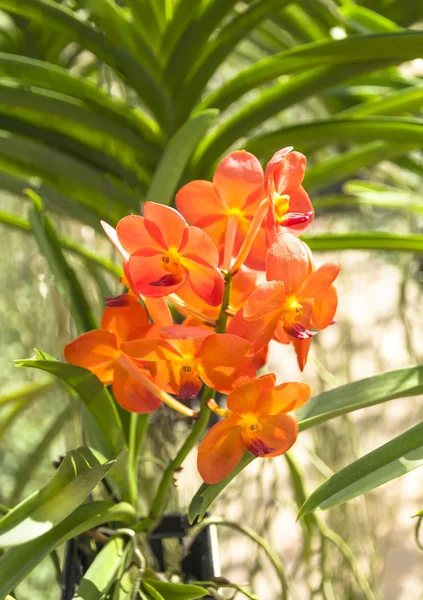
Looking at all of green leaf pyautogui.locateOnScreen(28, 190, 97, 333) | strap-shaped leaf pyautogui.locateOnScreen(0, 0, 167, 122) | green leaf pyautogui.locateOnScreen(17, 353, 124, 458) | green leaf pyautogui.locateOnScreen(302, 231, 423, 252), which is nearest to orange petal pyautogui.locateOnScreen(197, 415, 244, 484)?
green leaf pyautogui.locateOnScreen(17, 353, 124, 458)

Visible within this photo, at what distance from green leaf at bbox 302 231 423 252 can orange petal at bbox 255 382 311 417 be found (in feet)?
1.04

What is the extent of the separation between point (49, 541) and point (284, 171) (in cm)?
29

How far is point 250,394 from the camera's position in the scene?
0.39 metres

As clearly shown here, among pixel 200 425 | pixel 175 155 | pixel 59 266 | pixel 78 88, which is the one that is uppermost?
pixel 78 88

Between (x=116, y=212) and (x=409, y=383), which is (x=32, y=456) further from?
(x=409, y=383)

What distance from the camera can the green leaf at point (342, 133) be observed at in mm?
649

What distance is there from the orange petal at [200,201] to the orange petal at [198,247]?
82 mm

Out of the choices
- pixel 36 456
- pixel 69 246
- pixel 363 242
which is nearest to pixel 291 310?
pixel 363 242

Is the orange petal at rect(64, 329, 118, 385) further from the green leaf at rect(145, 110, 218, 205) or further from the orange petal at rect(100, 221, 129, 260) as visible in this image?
the green leaf at rect(145, 110, 218, 205)

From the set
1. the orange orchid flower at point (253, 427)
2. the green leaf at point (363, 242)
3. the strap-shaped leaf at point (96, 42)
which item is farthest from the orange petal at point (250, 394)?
the strap-shaped leaf at point (96, 42)

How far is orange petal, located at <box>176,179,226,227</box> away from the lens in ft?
1.56

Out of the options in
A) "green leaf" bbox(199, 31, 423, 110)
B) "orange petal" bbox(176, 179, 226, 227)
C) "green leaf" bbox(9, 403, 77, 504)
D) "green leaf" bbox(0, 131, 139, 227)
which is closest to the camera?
"orange petal" bbox(176, 179, 226, 227)

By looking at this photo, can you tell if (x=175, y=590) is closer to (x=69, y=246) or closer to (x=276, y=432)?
(x=276, y=432)

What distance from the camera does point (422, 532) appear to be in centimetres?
165
